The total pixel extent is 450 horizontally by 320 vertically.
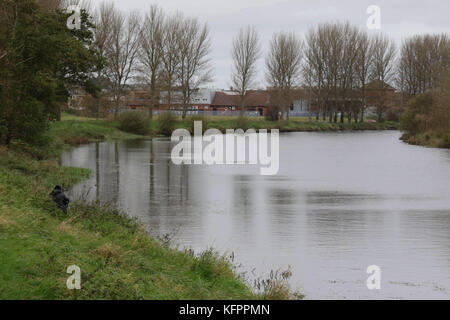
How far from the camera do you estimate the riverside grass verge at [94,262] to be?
26.8 ft

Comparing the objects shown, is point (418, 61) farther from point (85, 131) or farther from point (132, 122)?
point (85, 131)

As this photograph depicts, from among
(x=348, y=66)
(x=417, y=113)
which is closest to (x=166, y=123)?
(x=417, y=113)

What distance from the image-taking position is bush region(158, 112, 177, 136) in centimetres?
6775

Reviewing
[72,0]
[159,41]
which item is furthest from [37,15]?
[159,41]

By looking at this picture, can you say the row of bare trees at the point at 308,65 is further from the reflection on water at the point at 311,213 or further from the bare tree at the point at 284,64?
the reflection on water at the point at 311,213

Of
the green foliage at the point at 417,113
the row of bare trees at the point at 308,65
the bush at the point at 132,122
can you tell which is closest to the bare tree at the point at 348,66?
the row of bare trees at the point at 308,65

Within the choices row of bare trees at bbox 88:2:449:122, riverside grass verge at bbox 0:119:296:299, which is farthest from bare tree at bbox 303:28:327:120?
riverside grass verge at bbox 0:119:296:299

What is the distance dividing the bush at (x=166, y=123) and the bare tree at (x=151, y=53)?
20.3ft

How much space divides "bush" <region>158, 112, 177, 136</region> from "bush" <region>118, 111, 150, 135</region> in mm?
3758

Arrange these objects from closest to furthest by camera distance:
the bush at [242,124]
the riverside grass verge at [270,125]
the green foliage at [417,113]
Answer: the green foliage at [417,113] → the riverside grass verge at [270,125] → the bush at [242,124]

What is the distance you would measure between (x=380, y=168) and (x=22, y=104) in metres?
19.6

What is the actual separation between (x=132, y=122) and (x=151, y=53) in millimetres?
14461

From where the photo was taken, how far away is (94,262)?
9547 mm

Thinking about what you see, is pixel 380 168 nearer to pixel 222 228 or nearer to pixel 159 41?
pixel 222 228
